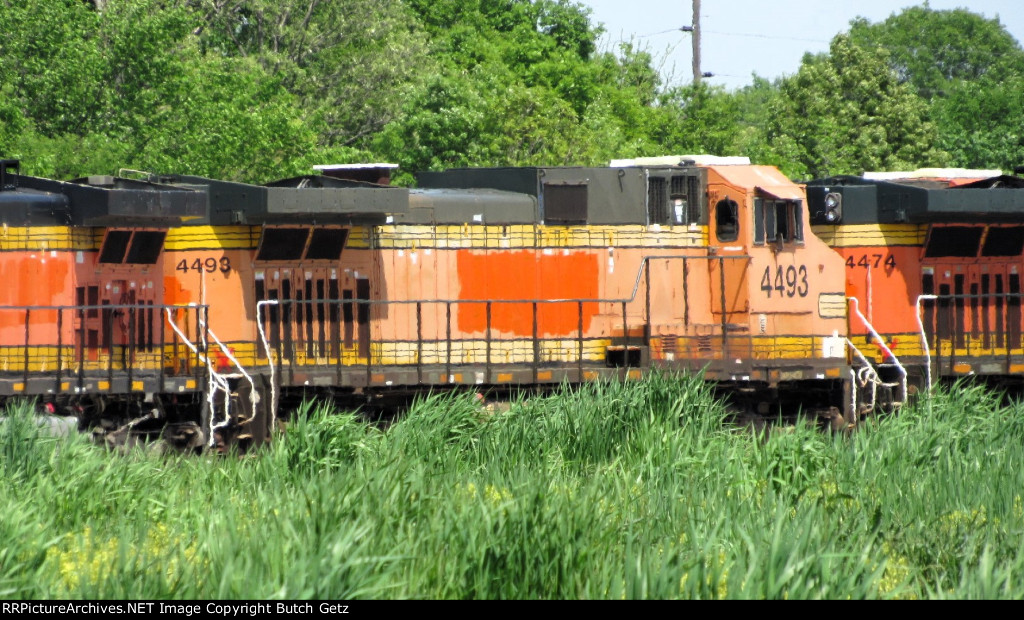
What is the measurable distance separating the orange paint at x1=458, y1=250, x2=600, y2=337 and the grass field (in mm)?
1988

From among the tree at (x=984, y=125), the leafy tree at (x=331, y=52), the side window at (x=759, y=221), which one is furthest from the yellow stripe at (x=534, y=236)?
the tree at (x=984, y=125)

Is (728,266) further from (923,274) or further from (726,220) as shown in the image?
(923,274)

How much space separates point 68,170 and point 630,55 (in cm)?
2150

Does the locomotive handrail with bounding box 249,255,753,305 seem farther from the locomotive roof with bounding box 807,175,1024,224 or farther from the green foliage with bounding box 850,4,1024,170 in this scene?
the green foliage with bounding box 850,4,1024,170

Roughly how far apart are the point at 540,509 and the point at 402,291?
22.9 ft

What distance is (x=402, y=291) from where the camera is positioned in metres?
14.8

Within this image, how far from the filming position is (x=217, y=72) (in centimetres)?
2439

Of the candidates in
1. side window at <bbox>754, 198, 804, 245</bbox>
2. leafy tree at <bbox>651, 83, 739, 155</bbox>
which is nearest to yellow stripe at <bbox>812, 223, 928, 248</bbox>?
side window at <bbox>754, 198, 804, 245</bbox>

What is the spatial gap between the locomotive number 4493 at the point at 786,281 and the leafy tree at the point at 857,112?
72.9 feet

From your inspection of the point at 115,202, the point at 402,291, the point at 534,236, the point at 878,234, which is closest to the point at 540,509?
the point at 115,202

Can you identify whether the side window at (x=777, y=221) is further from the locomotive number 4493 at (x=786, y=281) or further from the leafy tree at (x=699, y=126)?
the leafy tree at (x=699, y=126)

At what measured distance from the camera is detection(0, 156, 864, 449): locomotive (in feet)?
43.5

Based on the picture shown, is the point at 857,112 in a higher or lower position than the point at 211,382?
higher
